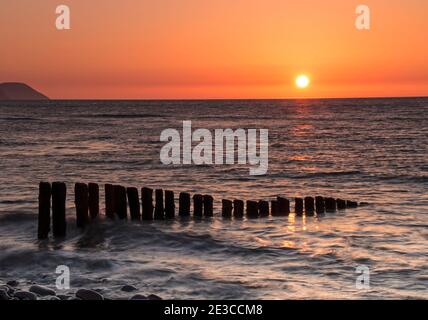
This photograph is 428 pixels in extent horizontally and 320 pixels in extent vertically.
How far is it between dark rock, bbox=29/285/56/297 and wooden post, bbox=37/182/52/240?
4910 mm

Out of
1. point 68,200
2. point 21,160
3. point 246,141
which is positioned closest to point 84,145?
point 21,160

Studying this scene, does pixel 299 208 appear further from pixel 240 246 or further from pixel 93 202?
pixel 93 202

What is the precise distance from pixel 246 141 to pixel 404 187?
36.4 m

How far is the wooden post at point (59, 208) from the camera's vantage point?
15.0m

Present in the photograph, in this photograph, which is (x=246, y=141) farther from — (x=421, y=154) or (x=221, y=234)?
(x=221, y=234)

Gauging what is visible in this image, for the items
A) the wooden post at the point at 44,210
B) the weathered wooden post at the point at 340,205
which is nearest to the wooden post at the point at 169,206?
the wooden post at the point at 44,210

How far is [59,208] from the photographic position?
50.3ft

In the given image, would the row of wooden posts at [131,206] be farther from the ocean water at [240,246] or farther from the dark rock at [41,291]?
the dark rock at [41,291]

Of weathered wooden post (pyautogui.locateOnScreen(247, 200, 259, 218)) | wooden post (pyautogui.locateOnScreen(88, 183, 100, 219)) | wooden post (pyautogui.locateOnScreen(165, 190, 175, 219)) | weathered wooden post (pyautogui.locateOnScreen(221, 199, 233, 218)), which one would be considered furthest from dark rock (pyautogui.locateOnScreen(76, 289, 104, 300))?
weathered wooden post (pyautogui.locateOnScreen(247, 200, 259, 218))

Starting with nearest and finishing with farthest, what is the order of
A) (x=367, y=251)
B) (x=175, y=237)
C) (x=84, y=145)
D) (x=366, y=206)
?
(x=367, y=251) → (x=175, y=237) → (x=366, y=206) → (x=84, y=145)

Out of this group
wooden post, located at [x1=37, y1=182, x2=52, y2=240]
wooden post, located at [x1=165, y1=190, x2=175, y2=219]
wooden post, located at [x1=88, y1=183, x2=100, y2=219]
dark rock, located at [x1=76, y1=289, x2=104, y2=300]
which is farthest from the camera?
wooden post, located at [x1=165, y1=190, x2=175, y2=219]

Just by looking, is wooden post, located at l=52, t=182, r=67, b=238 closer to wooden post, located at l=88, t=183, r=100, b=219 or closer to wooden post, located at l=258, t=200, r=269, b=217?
wooden post, located at l=88, t=183, r=100, b=219

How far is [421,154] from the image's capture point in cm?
4384

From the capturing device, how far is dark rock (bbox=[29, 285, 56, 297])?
10.4 m
